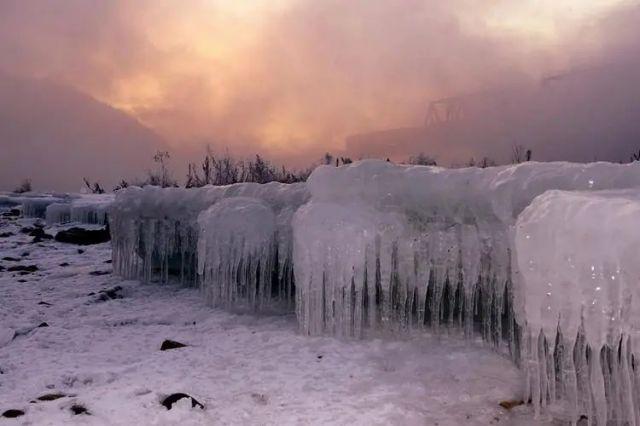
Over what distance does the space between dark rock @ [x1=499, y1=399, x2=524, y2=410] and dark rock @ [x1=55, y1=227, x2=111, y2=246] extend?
10.5 m

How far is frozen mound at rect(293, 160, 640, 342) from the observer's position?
15.4ft

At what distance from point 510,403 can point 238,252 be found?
350 centimetres

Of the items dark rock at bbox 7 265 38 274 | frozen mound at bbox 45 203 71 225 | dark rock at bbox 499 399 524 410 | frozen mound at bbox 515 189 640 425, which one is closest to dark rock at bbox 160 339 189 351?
dark rock at bbox 499 399 524 410

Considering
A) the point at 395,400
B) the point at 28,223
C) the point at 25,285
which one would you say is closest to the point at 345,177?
the point at 395,400

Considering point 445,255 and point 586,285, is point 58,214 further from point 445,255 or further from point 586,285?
point 586,285

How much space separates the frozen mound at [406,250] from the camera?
469 centimetres

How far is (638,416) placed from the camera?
3139mm

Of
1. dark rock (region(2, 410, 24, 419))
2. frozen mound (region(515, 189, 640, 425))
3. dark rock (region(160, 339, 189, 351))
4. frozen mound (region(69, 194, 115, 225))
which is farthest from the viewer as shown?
frozen mound (region(69, 194, 115, 225))

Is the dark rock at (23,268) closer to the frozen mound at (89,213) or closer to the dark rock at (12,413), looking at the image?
the frozen mound at (89,213)

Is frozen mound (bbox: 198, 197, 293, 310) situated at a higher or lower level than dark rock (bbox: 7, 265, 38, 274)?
higher

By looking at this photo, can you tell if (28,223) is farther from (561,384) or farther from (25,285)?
(561,384)

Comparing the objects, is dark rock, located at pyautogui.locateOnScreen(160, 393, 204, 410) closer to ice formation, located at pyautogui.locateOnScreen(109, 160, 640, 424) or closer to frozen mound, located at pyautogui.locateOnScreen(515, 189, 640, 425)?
ice formation, located at pyautogui.locateOnScreen(109, 160, 640, 424)

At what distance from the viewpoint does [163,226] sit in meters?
7.82

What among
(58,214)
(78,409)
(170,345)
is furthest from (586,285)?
(58,214)
